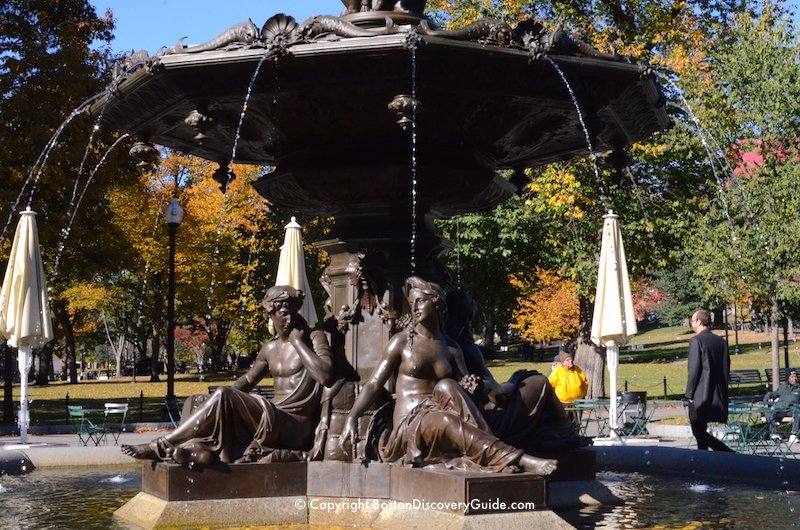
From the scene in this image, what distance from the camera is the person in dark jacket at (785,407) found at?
15.1 metres

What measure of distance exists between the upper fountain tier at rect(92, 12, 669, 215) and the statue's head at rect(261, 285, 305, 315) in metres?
1.09

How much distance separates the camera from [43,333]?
16.1m

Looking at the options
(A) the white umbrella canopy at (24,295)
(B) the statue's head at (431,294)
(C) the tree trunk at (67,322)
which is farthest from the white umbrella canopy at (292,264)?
(C) the tree trunk at (67,322)

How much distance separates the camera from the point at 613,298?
16359 mm

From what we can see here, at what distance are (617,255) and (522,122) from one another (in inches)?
319

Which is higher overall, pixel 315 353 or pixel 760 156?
pixel 760 156

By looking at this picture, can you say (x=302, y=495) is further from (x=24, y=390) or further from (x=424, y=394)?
(x=24, y=390)

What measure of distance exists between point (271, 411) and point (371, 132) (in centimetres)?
238

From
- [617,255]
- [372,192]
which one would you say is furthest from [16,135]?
[372,192]

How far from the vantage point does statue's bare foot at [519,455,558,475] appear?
6.68 meters

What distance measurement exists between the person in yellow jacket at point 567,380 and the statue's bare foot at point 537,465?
8800 mm

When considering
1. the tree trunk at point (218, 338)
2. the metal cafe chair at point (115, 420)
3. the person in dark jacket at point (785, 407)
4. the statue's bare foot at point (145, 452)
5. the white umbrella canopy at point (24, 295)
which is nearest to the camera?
the statue's bare foot at point (145, 452)

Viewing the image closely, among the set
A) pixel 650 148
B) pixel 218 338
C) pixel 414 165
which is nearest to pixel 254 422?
pixel 414 165

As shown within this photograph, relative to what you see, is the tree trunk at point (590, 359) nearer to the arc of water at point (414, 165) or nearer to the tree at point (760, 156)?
the tree at point (760, 156)
